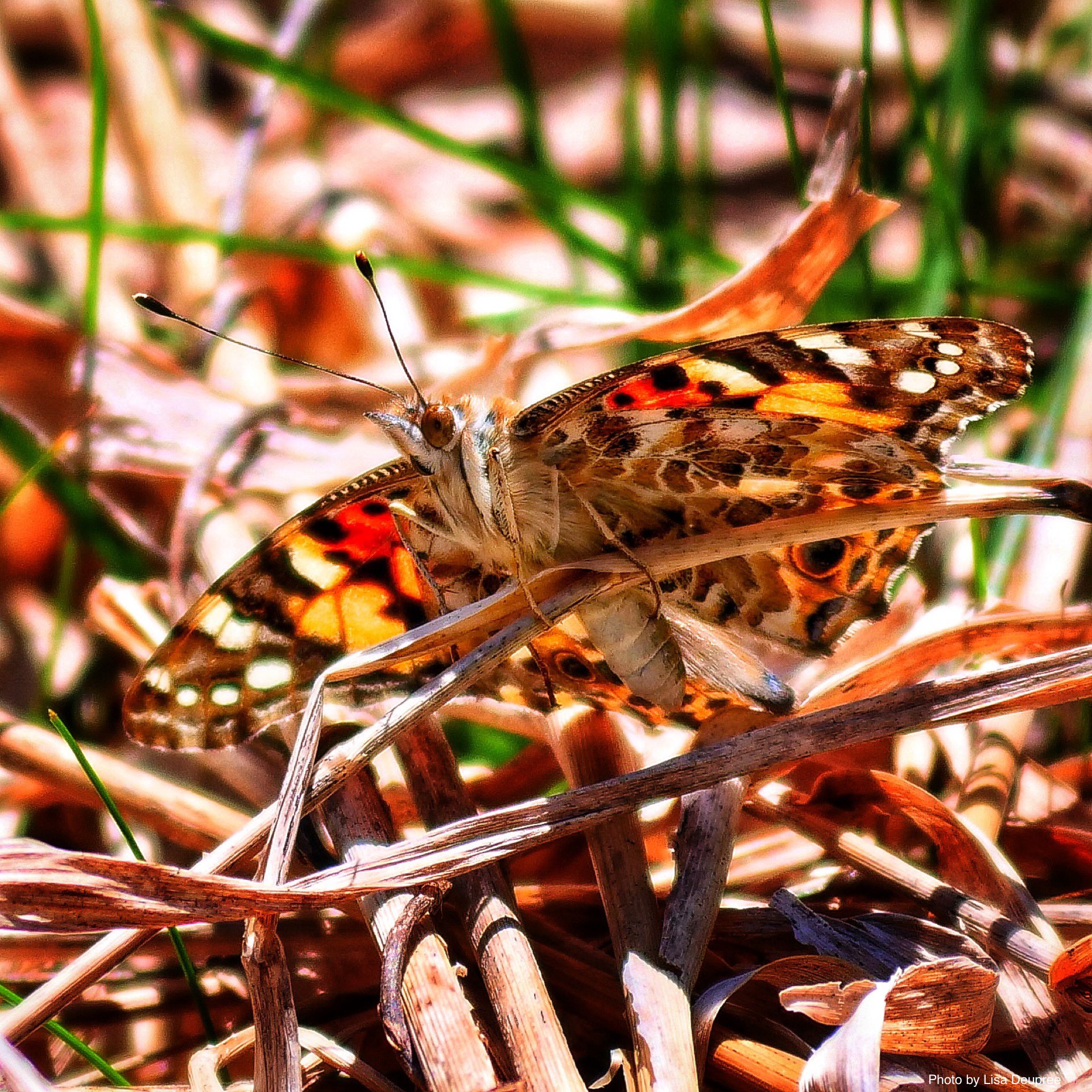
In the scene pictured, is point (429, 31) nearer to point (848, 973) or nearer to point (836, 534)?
point (836, 534)

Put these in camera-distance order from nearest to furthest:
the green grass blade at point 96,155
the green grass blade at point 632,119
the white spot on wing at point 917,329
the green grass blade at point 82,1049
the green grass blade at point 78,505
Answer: the green grass blade at point 82,1049 < the white spot on wing at point 917,329 < the green grass blade at point 96,155 < the green grass blade at point 78,505 < the green grass blade at point 632,119

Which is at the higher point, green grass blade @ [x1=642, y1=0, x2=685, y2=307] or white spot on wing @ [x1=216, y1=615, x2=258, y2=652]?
green grass blade @ [x1=642, y1=0, x2=685, y2=307]

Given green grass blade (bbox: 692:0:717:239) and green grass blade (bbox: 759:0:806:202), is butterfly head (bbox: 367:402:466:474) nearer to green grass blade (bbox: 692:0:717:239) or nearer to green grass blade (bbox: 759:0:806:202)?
green grass blade (bbox: 759:0:806:202)

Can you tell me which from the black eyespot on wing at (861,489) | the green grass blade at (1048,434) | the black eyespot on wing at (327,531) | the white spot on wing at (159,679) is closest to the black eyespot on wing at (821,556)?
the black eyespot on wing at (861,489)

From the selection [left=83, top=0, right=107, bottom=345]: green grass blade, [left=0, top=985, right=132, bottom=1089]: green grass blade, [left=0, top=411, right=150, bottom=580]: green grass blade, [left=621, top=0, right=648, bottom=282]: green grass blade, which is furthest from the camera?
[left=621, top=0, right=648, bottom=282]: green grass blade

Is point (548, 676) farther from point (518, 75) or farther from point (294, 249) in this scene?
point (518, 75)

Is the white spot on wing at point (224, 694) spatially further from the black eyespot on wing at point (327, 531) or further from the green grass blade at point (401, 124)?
the green grass blade at point (401, 124)

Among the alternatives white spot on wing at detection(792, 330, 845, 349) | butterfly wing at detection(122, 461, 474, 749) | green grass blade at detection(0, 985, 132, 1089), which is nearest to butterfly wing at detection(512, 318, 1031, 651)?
white spot on wing at detection(792, 330, 845, 349)

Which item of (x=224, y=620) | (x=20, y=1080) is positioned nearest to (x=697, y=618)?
(x=224, y=620)
